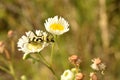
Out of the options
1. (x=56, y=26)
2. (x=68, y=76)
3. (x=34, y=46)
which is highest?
(x=56, y=26)

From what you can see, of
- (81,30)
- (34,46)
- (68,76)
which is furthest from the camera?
(81,30)

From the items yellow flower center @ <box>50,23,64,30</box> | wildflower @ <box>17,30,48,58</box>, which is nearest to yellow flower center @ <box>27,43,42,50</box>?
wildflower @ <box>17,30,48,58</box>

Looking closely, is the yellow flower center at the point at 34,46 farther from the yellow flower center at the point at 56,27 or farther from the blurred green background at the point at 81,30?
the blurred green background at the point at 81,30

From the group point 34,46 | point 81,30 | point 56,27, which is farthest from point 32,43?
point 81,30

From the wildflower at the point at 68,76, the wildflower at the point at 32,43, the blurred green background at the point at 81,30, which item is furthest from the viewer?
the blurred green background at the point at 81,30

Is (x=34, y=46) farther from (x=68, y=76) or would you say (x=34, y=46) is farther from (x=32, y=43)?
(x=68, y=76)

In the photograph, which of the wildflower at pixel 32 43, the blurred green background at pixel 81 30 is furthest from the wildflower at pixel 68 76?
the blurred green background at pixel 81 30

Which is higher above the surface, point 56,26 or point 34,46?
point 56,26
